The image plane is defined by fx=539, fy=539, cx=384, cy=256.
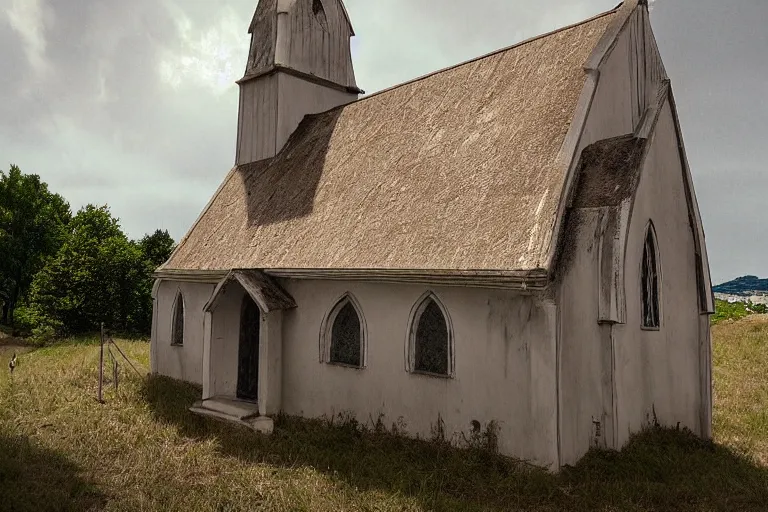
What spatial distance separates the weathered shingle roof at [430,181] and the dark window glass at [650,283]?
2631mm

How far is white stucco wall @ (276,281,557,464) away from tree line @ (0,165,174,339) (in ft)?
75.8

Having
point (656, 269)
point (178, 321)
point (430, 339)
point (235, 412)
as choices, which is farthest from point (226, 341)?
point (656, 269)

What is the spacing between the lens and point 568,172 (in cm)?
859

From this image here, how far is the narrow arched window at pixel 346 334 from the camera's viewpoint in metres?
10.5

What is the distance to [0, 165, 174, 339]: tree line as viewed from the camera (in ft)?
97.8

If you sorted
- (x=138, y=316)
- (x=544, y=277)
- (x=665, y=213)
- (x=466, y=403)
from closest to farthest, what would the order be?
(x=544, y=277) → (x=466, y=403) → (x=665, y=213) → (x=138, y=316)

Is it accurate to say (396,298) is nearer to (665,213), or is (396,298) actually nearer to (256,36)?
(665,213)

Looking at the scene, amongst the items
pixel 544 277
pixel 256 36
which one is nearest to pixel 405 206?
pixel 544 277

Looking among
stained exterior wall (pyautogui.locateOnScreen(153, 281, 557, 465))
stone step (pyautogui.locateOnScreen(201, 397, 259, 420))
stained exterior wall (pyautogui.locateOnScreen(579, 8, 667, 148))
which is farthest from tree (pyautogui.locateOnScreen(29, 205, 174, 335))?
stained exterior wall (pyautogui.locateOnScreen(579, 8, 667, 148))

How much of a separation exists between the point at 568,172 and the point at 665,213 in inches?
118

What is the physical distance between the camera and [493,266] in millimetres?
8070

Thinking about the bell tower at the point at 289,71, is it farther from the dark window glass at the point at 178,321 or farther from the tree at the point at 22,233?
the tree at the point at 22,233

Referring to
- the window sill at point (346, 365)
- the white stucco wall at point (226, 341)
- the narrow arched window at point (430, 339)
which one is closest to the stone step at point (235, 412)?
the white stucco wall at point (226, 341)

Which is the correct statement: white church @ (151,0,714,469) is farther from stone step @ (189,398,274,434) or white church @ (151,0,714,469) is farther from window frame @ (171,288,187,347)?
window frame @ (171,288,187,347)
